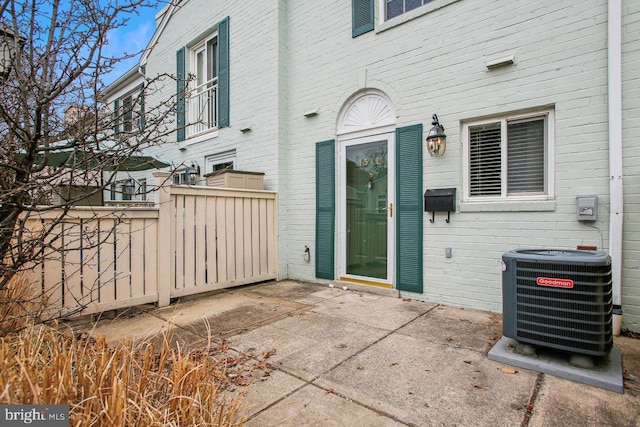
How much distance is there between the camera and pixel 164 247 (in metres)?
4.32

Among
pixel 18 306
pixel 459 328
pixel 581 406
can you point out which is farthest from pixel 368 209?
pixel 18 306

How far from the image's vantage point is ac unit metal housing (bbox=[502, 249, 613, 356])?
240 centimetres

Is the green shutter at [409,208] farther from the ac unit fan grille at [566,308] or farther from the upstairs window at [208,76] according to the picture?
the upstairs window at [208,76]

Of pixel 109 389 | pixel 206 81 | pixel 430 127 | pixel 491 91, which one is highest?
pixel 206 81

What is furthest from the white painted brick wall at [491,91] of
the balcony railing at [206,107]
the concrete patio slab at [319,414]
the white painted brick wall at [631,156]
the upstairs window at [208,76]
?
the balcony railing at [206,107]

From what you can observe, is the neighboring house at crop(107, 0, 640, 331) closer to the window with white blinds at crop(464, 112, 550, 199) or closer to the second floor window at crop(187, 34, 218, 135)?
the window with white blinds at crop(464, 112, 550, 199)

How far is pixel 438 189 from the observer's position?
167 inches

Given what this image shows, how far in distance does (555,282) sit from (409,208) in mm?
2146

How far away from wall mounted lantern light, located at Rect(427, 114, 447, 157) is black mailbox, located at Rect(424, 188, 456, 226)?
476 millimetres

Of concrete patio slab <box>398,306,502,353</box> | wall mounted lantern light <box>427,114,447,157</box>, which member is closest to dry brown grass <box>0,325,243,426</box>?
concrete patio slab <box>398,306,502,353</box>

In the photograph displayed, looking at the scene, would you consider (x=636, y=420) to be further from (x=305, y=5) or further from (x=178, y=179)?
(x=178, y=179)

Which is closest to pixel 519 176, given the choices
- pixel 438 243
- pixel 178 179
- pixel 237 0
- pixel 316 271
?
pixel 438 243

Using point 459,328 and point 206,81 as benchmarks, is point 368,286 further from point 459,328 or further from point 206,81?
point 206,81

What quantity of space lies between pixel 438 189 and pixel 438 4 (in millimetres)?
2368
